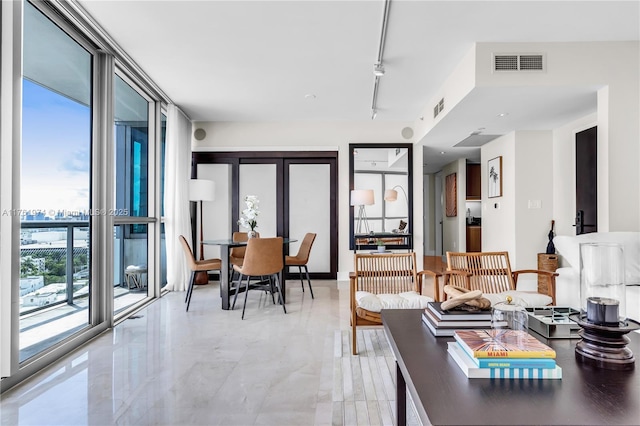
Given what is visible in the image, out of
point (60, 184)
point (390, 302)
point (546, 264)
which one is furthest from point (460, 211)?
point (60, 184)

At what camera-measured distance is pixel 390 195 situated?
6.46 meters

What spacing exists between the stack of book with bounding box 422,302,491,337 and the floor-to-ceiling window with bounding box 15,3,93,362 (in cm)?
270

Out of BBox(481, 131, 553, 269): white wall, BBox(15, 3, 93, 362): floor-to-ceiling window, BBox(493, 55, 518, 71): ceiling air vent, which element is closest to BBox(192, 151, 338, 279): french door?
BBox(481, 131, 553, 269): white wall

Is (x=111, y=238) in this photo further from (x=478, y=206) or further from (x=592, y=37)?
(x=478, y=206)

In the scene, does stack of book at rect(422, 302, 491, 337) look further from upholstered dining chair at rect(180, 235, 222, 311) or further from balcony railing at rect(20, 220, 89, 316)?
upholstered dining chair at rect(180, 235, 222, 311)

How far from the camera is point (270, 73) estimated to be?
4.31 meters

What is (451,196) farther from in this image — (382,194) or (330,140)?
(330,140)

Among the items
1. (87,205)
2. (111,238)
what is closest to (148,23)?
(87,205)

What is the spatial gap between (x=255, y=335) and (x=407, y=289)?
147cm

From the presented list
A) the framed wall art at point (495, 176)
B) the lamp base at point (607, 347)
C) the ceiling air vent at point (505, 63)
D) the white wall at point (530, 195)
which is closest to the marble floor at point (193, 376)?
the lamp base at point (607, 347)

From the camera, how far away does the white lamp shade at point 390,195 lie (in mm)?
6457

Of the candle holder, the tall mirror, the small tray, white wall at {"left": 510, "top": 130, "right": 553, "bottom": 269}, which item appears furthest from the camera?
the tall mirror

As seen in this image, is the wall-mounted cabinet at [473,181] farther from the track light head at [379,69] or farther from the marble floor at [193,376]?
the marble floor at [193,376]

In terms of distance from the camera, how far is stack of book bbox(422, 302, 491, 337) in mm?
1677
